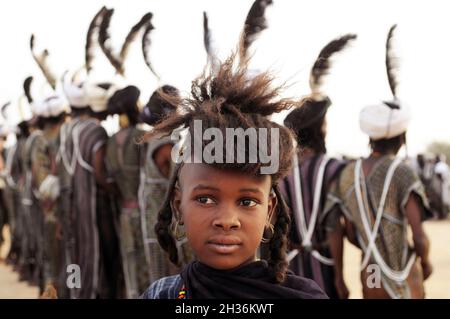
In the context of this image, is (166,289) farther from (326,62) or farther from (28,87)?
(28,87)

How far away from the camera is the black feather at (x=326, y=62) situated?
14.7 feet

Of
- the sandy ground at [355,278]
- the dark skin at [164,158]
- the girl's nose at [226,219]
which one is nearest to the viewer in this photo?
the girl's nose at [226,219]

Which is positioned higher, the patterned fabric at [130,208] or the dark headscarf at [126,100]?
the dark headscarf at [126,100]

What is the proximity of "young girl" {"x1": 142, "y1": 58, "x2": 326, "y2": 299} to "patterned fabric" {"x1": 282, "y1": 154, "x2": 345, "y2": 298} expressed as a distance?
267 cm

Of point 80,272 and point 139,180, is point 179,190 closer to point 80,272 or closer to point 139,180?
point 139,180

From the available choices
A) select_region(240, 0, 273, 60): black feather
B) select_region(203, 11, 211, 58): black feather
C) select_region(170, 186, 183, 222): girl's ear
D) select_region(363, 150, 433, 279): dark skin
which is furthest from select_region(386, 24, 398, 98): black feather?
select_region(170, 186, 183, 222): girl's ear

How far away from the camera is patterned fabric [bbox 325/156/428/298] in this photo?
473cm

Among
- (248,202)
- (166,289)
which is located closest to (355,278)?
(166,289)

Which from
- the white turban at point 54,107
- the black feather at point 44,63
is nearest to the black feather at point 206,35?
the black feather at point 44,63

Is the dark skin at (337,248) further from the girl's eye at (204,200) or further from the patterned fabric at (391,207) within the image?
the girl's eye at (204,200)

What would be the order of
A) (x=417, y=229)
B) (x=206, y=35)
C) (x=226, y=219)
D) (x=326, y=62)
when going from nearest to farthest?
(x=226, y=219) < (x=206, y=35) < (x=326, y=62) < (x=417, y=229)

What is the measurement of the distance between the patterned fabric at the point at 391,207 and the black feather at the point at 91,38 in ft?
9.73

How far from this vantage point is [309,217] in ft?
16.4

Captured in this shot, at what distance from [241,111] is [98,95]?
473 cm
